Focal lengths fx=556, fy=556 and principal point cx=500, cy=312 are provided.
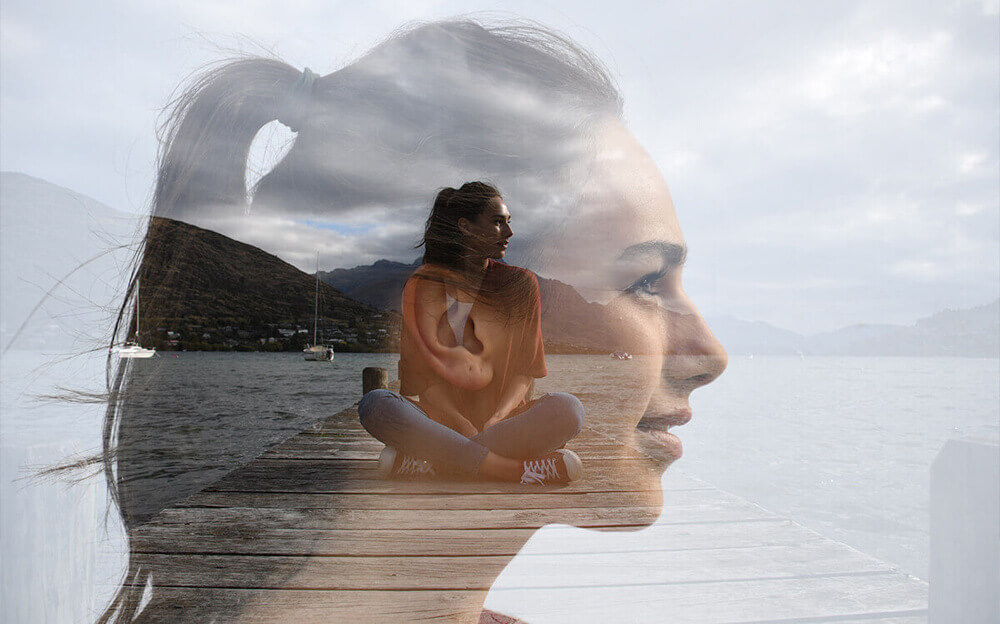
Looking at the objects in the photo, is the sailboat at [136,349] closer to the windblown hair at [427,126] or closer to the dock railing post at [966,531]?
the windblown hair at [427,126]

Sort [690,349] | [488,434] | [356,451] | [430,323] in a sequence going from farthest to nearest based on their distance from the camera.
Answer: [356,451] < [488,434] < [690,349] < [430,323]

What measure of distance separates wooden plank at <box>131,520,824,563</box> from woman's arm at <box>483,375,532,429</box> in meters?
0.20

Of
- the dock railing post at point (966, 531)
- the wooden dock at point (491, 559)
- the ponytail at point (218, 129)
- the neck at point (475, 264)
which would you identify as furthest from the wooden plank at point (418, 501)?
the dock railing post at point (966, 531)

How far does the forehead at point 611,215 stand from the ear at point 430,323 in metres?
0.18

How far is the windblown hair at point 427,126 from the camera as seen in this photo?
2.77ft

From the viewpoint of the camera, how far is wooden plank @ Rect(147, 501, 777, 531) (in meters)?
0.94

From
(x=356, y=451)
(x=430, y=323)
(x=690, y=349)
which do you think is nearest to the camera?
(x=430, y=323)

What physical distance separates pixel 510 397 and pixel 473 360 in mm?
174


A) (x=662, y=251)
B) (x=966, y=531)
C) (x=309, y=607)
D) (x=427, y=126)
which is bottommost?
(x=966, y=531)

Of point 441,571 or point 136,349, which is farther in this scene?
point 136,349

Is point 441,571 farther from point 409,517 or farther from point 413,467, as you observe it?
point 413,467

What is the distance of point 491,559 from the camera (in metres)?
0.90

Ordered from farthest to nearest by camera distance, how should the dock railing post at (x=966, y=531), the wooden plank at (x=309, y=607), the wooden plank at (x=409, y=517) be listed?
the dock railing post at (x=966, y=531) → the wooden plank at (x=409, y=517) → the wooden plank at (x=309, y=607)

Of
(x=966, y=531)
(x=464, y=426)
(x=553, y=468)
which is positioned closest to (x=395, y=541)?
(x=464, y=426)
